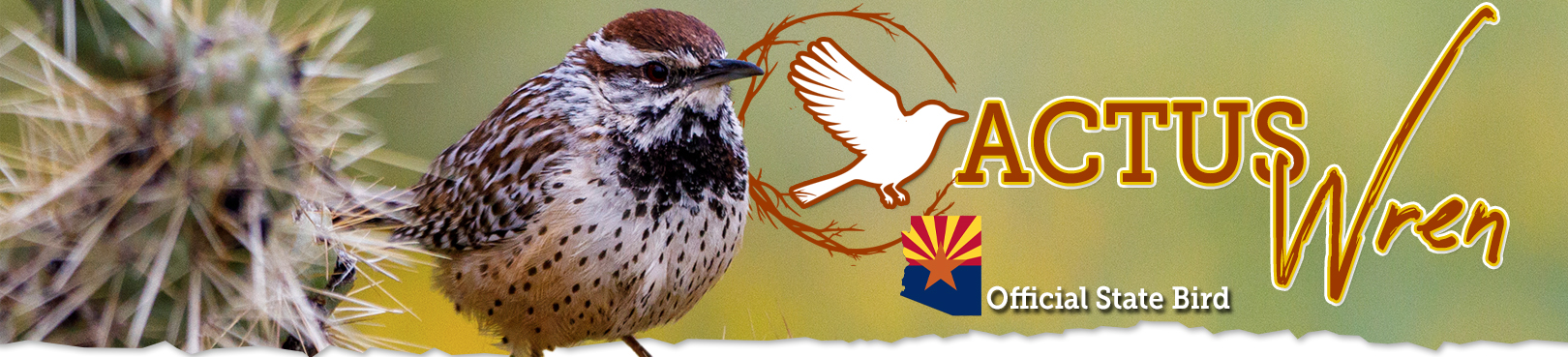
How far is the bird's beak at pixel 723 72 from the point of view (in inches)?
69.1

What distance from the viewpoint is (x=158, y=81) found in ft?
4.04

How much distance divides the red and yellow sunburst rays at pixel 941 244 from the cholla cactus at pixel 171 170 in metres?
0.99

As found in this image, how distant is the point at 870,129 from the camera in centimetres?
209

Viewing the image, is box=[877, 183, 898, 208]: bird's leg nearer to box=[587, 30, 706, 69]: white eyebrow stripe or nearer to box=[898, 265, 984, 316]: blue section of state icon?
box=[898, 265, 984, 316]: blue section of state icon

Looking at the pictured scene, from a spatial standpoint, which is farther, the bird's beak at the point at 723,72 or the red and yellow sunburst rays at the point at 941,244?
the red and yellow sunburst rays at the point at 941,244

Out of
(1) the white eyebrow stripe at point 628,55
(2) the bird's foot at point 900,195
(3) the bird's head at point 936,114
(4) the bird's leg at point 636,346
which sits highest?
(1) the white eyebrow stripe at point 628,55

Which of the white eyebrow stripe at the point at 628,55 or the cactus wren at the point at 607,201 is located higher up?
the white eyebrow stripe at the point at 628,55

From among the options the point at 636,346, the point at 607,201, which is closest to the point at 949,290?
the point at 636,346

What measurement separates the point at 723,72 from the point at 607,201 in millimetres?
277

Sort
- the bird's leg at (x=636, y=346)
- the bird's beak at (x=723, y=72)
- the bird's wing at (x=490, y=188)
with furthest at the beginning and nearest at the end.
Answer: the bird's leg at (x=636, y=346) → the bird's wing at (x=490, y=188) → the bird's beak at (x=723, y=72)

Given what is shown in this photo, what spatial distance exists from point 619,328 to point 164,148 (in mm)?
827

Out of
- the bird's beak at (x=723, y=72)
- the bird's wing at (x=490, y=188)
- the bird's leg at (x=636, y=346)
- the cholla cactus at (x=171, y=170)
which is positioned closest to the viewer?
the cholla cactus at (x=171, y=170)

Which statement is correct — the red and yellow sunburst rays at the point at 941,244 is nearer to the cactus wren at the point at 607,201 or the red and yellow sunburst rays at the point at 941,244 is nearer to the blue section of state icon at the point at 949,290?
the blue section of state icon at the point at 949,290

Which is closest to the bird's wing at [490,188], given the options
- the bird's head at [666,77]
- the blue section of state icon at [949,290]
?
the bird's head at [666,77]
